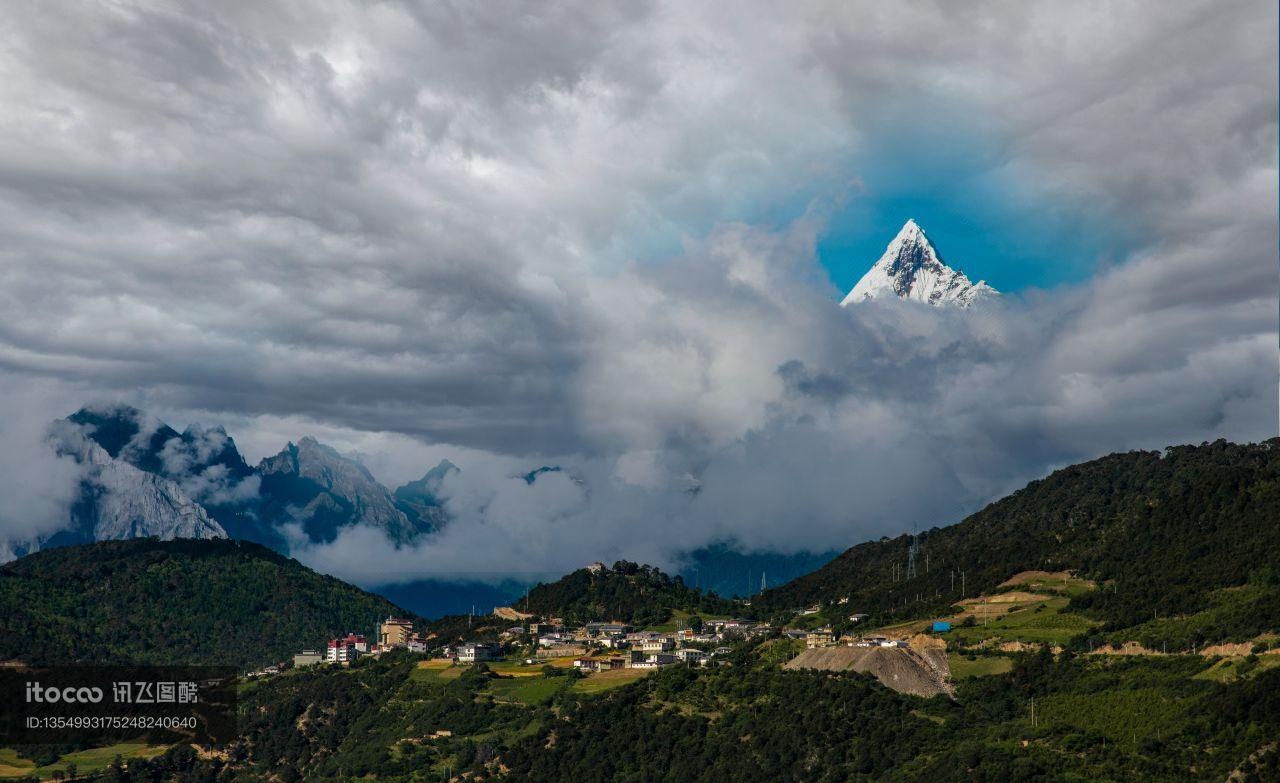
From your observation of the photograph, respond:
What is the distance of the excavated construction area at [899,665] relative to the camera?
547ft

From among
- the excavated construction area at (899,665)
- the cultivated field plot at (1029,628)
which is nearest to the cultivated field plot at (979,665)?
the excavated construction area at (899,665)

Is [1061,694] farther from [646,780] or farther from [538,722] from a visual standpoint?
[538,722]

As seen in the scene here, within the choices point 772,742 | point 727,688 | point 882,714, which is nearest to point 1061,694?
point 882,714

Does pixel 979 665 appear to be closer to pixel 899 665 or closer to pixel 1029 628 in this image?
pixel 899 665

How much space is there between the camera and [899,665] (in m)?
170

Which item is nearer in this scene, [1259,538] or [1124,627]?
[1124,627]

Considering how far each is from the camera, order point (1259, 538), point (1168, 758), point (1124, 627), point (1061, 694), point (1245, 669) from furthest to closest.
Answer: point (1259, 538) → point (1124, 627) → point (1061, 694) → point (1245, 669) → point (1168, 758)

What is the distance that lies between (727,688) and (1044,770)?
61363 mm

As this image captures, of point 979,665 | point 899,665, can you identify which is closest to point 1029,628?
point 979,665

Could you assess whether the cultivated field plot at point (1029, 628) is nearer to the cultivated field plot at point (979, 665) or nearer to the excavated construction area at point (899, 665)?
the cultivated field plot at point (979, 665)

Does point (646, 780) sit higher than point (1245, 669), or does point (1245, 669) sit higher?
point (1245, 669)

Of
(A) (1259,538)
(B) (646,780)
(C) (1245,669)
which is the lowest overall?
(B) (646,780)

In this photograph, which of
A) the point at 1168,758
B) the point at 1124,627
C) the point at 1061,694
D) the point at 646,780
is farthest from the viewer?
the point at 1124,627

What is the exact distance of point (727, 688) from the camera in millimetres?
182125
